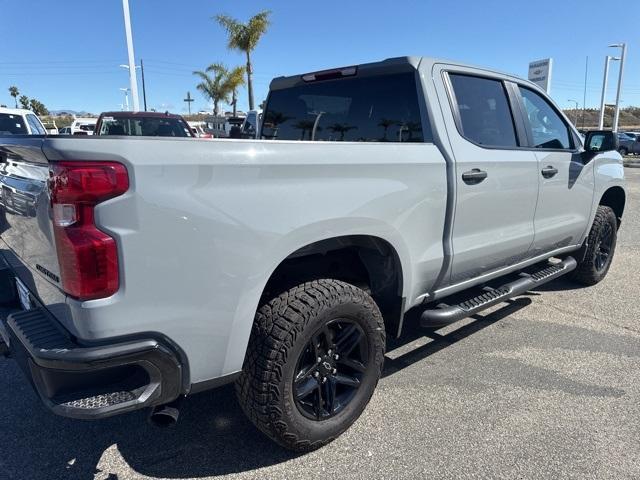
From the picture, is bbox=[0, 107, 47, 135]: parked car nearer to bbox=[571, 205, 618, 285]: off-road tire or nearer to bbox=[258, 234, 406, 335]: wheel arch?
bbox=[258, 234, 406, 335]: wheel arch

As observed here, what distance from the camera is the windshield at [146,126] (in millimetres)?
10344

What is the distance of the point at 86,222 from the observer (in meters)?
1.77

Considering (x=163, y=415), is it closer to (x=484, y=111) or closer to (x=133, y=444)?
(x=133, y=444)

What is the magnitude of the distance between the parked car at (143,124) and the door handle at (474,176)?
8.28 metres

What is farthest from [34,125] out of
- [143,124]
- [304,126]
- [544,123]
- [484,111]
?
[544,123]

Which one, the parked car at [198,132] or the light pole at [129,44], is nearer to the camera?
the parked car at [198,132]

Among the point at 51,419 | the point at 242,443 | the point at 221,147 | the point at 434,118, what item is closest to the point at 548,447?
the point at 242,443

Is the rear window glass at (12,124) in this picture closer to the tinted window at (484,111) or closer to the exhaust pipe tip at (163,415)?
the tinted window at (484,111)

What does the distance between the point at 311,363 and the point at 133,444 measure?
1.04 metres

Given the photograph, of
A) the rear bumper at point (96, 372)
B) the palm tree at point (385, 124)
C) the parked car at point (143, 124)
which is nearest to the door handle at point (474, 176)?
the palm tree at point (385, 124)

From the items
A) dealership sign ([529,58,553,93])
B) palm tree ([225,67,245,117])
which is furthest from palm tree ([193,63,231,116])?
dealership sign ([529,58,553,93])

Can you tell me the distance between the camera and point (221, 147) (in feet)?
6.55

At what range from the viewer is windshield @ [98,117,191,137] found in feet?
33.9

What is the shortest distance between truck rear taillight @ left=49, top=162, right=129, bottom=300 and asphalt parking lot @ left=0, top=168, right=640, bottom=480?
1149 mm
